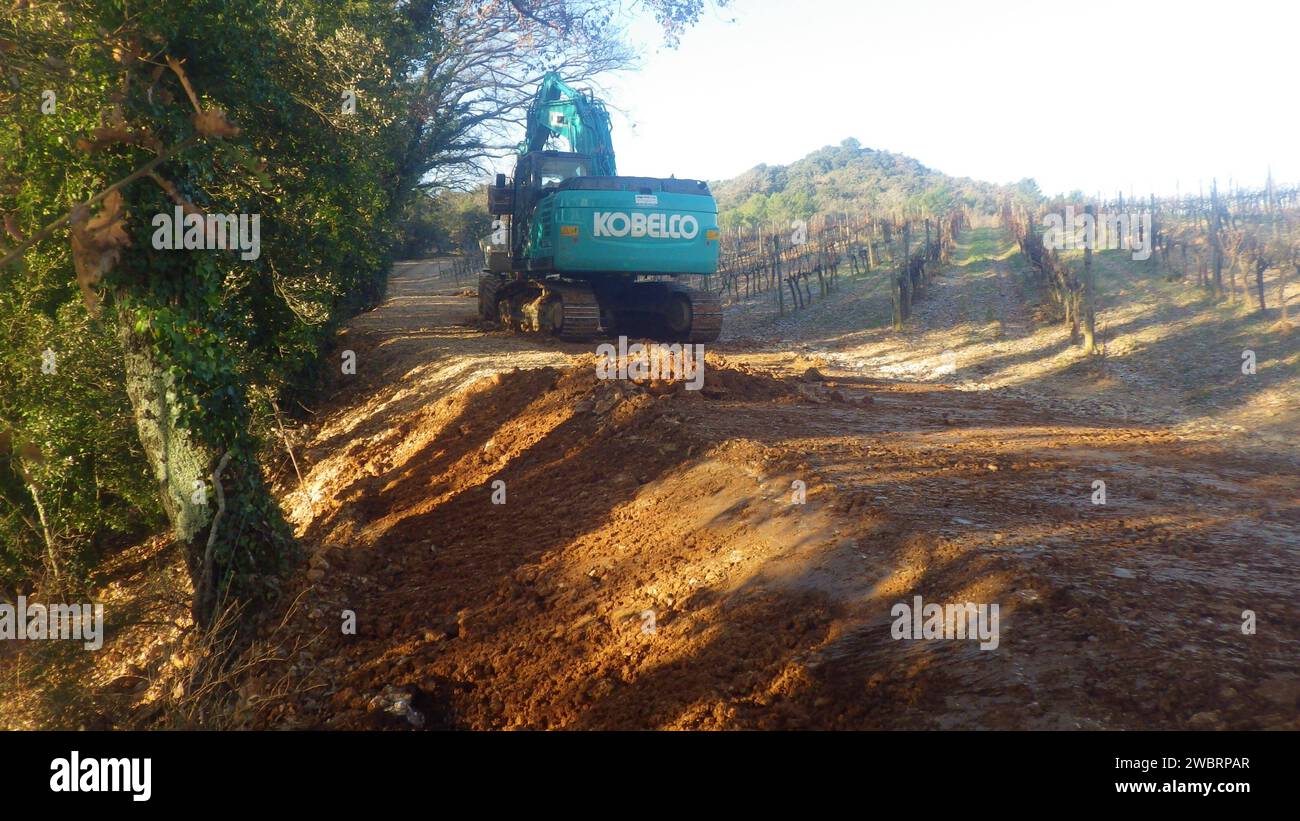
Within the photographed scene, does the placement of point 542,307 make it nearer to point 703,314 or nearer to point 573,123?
point 703,314

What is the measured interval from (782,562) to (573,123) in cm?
1302

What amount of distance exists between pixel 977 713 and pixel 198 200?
263 inches

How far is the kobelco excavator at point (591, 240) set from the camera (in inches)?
549

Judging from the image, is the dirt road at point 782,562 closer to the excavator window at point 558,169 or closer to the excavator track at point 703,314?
the excavator track at point 703,314

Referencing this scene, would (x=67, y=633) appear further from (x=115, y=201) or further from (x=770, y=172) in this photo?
(x=770, y=172)

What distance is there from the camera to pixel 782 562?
554cm

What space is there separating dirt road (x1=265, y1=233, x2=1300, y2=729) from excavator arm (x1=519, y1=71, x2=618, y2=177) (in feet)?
20.0

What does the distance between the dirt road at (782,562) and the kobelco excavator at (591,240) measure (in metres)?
3.05

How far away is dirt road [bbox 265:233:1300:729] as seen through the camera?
4.06 m

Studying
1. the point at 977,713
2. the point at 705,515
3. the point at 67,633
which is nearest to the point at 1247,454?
the point at 705,515

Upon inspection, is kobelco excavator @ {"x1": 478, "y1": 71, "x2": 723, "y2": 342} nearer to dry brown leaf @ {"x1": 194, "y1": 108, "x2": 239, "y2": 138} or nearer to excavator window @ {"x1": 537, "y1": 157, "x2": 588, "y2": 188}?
excavator window @ {"x1": 537, "y1": 157, "x2": 588, "y2": 188}
